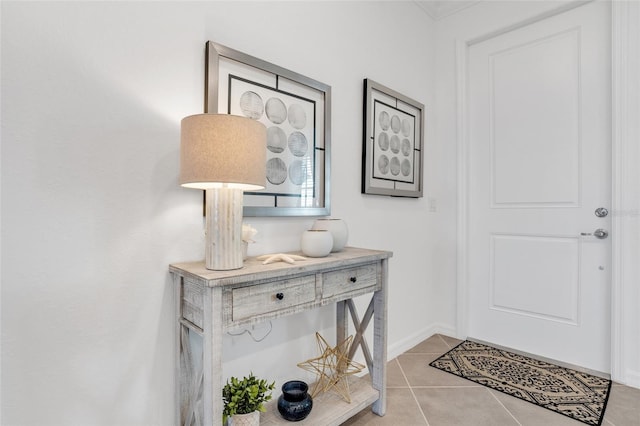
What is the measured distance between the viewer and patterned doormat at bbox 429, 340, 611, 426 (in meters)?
1.70

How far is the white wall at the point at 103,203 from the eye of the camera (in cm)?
97

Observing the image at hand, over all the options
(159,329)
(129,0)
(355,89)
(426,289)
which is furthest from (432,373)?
(129,0)

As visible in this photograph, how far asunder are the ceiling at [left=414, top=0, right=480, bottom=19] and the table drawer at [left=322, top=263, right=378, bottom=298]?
215 cm

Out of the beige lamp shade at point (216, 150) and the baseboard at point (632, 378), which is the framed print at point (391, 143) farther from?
the baseboard at point (632, 378)

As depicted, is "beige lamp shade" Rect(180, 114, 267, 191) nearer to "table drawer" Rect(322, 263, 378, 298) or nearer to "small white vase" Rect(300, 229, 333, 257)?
"small white vase" Rect(300, 229, 333, 257)

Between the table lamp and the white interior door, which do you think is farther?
the white interior door

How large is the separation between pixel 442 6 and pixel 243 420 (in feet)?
9.98

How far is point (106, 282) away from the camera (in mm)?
1115

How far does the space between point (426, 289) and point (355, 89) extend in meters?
1.61

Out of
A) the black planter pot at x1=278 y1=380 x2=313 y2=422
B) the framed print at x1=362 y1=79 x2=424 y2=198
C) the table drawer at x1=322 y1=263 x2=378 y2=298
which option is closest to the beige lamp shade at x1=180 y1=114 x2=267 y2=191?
the table drawer at x1=322 y1=263 x2=378 y2=298

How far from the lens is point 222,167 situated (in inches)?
40.9

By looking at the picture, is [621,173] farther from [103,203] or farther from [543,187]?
[103,203]

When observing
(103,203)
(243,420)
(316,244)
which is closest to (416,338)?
(316,244)

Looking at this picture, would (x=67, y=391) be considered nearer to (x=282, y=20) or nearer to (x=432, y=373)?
(x=282, y=20)
